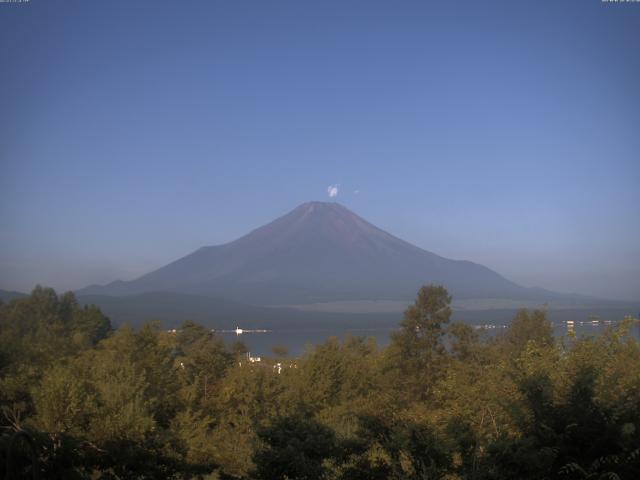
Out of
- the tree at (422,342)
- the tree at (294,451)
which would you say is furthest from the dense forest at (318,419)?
the tree at (422,342)

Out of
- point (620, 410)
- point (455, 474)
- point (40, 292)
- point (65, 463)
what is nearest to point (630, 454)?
point (620, 410)

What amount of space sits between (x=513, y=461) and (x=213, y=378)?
1727 centimetres

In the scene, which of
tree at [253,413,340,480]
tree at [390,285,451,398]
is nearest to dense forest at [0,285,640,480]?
tree at [253,413,340,480]

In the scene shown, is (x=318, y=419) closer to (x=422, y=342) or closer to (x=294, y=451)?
(x=294, y=451)

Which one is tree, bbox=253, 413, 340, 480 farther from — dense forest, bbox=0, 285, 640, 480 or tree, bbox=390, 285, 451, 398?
tree, bbox=390, 285, 451, 398

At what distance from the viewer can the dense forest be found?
7.17 metres

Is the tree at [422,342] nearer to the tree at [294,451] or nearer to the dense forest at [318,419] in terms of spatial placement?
the dense forest at [318,419]

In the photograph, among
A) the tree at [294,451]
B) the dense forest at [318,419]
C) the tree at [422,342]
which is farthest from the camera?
the tree at [422,342]

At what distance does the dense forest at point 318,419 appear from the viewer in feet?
23.5

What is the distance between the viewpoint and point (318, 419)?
1363 cm

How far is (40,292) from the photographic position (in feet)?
194

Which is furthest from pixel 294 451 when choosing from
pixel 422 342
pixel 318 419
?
pixel 422 342

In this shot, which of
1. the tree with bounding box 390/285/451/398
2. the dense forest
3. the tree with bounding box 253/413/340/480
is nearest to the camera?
the dense forest

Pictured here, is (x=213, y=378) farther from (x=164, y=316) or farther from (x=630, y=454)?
(x=164, y=316)
